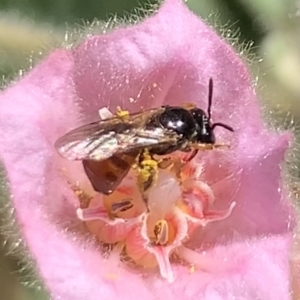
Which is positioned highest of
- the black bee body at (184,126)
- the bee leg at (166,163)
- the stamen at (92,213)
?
the black bee body at (184,126)

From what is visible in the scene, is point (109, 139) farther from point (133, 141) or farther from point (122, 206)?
point (122, 206)

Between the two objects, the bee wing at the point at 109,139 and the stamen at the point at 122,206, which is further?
the stamen at the point at 122,206

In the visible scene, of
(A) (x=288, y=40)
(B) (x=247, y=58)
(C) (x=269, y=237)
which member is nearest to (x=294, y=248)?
(C) (x=269, y=237)

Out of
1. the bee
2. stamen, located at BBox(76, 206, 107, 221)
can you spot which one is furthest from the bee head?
stamen, located at BBox(76, 206, 107, 221)

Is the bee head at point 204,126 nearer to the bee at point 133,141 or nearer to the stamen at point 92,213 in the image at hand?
the bee at point 133,141

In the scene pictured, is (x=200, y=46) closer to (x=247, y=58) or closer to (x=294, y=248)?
(x=247, y=58)

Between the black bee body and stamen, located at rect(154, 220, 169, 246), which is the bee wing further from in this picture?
stamen, located at rect(154, 220, 169, 246)

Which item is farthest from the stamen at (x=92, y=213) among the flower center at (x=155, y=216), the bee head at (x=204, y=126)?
the bee head at (x=204, y=126)
